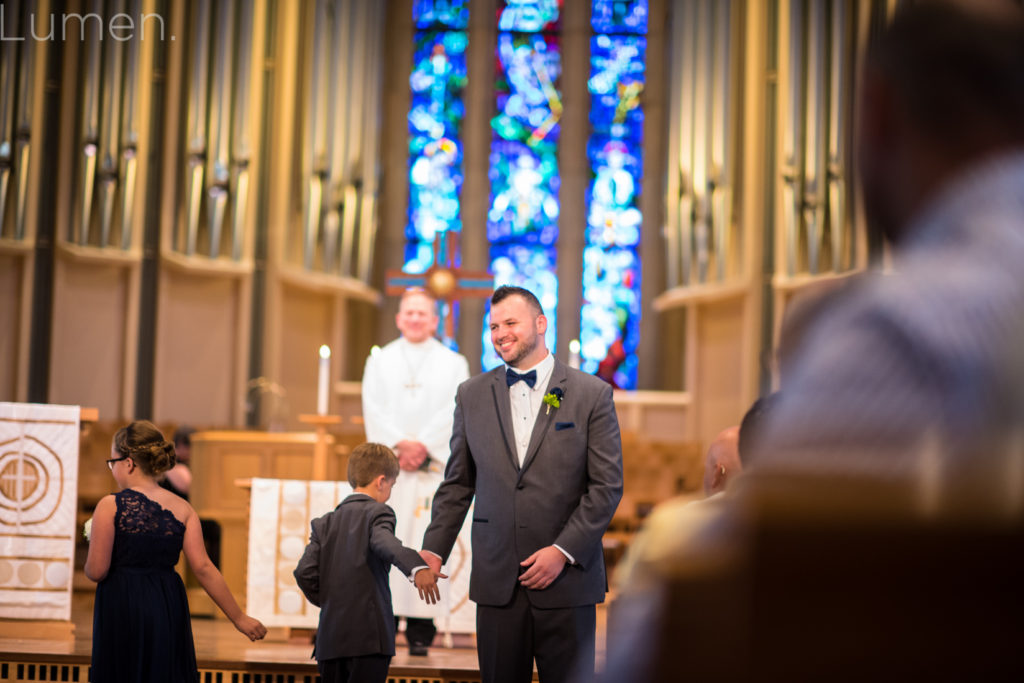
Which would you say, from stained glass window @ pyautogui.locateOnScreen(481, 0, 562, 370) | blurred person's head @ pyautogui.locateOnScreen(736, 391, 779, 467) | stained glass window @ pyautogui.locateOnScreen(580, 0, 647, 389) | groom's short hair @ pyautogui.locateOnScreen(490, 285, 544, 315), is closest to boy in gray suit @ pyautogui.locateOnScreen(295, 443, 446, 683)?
groom's short hair @ pyautogui.locateOnScreen(490, 285, 544, 315)

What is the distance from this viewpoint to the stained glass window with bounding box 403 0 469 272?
13484 mm

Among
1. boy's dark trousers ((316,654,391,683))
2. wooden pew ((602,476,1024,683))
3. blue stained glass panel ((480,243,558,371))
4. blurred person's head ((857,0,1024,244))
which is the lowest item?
boy's dark trousers ((316,654,391,683))

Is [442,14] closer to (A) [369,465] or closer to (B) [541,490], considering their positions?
(A) [369,465]

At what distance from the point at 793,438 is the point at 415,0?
14.0 m

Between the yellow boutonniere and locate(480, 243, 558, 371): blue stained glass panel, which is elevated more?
locate(480, 243, 558, 371): blue stained glass panel

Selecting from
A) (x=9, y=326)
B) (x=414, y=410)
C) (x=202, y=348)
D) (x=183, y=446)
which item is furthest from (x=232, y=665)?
(x=202, y=348)

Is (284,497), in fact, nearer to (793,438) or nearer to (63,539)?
(63,539)

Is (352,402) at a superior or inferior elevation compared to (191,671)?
superior

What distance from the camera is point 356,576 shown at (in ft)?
13.5

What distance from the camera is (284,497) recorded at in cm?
575

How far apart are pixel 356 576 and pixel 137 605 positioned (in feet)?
2.50

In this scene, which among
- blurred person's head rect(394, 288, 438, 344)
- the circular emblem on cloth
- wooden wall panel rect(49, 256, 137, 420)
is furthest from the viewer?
wooden wall panel rect(49, 256, 137, 420)

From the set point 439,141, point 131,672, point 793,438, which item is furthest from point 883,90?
point 439,141

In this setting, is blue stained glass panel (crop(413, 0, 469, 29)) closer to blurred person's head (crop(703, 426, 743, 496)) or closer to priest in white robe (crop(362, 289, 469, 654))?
priest in white robe (crop(362, 289, 469, 654))
